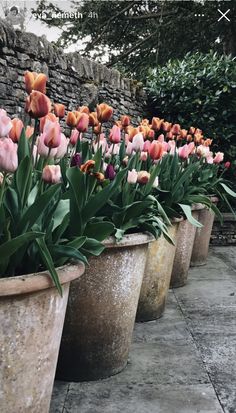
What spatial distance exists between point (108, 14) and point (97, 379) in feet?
34.9

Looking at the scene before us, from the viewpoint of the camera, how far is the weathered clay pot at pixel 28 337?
4.53 feet

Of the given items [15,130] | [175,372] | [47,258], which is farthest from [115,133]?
[175,372]

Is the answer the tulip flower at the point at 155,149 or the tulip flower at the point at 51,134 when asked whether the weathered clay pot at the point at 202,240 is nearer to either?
the tulip flower at the point at 155,149

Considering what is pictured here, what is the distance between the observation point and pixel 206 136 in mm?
6656

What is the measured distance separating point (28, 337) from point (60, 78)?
4.18 metres

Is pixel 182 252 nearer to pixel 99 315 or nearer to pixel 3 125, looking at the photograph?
pixel 99 315

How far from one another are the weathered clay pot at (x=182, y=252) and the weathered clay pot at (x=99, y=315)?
1.62m

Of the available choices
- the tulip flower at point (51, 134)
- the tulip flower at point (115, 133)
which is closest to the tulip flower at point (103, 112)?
the tulip flower at point (115, 133)

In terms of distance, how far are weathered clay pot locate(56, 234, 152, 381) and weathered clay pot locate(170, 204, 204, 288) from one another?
63.8 inches

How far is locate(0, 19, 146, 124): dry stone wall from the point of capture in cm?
431

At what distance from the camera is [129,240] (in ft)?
→ 7.30

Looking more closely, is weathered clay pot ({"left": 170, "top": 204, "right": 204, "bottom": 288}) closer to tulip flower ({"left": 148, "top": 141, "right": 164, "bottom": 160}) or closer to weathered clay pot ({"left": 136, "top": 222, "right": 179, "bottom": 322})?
weathered clay pot ({"left": 136, "top": 222, "right": 179, "bottom": 322})

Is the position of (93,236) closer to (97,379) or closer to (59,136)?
(59,136)

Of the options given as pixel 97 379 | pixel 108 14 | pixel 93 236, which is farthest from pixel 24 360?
pixel 108 14
